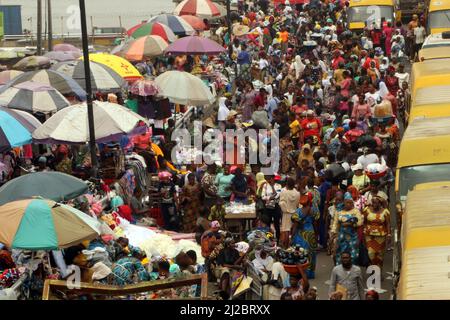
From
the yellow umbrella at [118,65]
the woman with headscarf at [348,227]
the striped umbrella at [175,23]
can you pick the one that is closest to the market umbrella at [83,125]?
the woman with headscarf at [348,227]

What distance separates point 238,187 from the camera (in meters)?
19.7

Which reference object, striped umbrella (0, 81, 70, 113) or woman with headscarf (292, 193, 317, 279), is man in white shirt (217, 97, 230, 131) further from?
woman with headscarf (292, 193, 317, 279)

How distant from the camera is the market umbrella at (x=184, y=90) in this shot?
24.8 metres

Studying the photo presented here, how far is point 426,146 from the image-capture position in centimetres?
1773

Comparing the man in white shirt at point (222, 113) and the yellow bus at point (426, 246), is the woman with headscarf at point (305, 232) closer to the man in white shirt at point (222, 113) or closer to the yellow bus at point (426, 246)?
the yellow bus at point (426, 246)

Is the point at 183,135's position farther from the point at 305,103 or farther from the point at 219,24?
the point at 219,24

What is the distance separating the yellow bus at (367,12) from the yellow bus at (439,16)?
2409 mm

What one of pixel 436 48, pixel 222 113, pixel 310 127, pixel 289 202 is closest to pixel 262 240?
pixel 289 202

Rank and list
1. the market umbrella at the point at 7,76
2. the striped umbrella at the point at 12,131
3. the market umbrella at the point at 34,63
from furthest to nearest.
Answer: the market umbrella at the point at 34,63
the market umbrella at the point at 7,76
the striped umbrella at the point at 12,131

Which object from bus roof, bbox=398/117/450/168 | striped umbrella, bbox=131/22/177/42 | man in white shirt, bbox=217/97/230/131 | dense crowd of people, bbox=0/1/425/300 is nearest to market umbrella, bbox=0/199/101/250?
dense crowd of people, bbox=0/1/425/300

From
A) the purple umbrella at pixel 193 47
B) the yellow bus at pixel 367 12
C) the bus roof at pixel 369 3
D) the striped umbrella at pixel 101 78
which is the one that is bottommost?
the striped umbrella at pixel 101 78

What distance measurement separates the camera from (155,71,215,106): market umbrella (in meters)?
24.8

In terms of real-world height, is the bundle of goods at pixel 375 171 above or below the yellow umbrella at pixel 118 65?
below

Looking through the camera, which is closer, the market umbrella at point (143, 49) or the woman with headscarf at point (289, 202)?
the woman with headscarf at point (289, 202)
